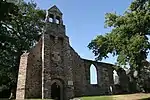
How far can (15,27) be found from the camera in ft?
100

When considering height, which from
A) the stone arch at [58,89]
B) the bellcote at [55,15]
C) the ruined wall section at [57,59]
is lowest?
the stone arch at [58,89]

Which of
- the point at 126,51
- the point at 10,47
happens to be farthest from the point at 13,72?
the point at 126,51

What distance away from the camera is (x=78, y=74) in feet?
88.2

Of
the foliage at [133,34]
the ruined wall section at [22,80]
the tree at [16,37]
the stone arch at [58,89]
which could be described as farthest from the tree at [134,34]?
the tree at [16,37]

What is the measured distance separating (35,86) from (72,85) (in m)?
4.20

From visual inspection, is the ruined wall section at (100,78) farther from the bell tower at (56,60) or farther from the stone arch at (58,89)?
the bell tower at (56,60)

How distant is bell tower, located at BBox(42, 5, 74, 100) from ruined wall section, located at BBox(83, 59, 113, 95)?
4.71m

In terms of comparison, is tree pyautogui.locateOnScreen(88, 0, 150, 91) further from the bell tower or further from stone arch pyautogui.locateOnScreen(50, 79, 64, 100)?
stone arch pyautogui.locateOnScreen(50, 79, 64, 100)

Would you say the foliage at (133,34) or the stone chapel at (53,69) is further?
the stone chapel at (53,69)

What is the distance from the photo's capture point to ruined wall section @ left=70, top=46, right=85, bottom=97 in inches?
1012

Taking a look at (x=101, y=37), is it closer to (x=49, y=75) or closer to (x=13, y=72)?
(x=49, y=75)

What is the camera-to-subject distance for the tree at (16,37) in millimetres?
28188

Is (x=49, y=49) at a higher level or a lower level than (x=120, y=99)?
higher

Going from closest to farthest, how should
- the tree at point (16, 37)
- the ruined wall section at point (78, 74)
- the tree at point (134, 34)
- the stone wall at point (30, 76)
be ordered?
the tree at point (134, 34) < the stone wall at point (30, 76) < the ruined wall section at point (78, 74) < the tree at point (16, 37)
